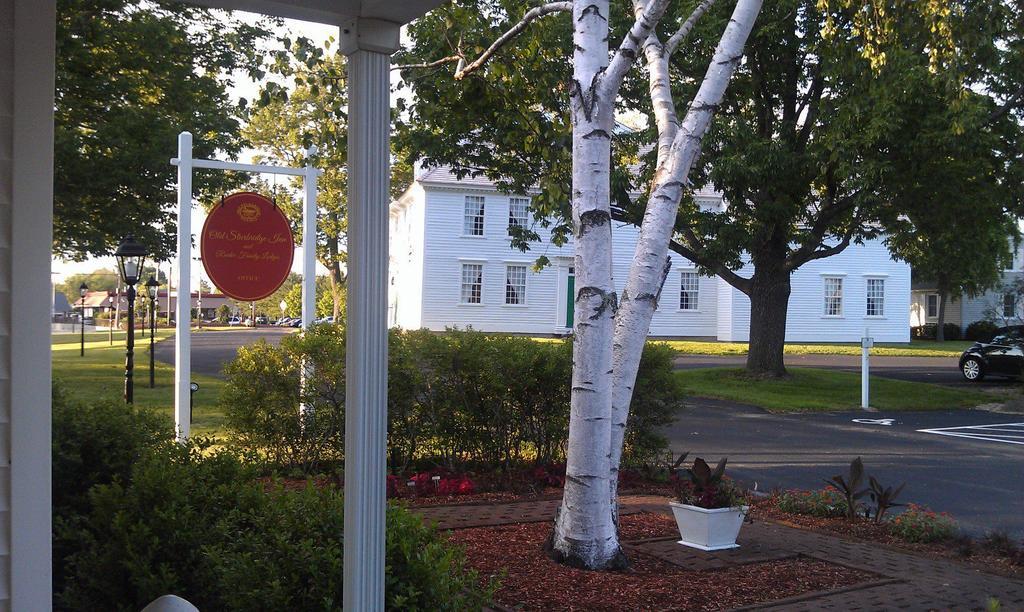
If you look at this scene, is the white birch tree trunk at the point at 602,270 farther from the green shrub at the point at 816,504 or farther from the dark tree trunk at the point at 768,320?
the dark tree trunk at the point at 768,320

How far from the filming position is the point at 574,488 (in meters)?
6.23

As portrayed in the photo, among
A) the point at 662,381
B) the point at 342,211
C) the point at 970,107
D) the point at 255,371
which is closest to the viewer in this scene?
the point at 255,371

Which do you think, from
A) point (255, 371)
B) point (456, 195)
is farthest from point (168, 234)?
point (456, 195)

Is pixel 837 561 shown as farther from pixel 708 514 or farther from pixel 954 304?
pixel 954 304

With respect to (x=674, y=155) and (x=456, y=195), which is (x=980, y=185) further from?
(x=456, y=195)

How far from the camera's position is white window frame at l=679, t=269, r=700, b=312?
43125 millimetres

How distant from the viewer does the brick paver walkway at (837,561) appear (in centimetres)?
560

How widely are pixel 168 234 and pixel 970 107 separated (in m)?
16.0

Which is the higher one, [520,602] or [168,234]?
[168,234]

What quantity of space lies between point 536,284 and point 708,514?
3481 centimetres

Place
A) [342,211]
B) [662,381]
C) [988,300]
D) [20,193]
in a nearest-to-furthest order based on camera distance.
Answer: [20,193] → [662,381] → [342,211] → [988,300]

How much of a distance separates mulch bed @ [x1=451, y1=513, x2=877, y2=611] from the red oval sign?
13.0 feet

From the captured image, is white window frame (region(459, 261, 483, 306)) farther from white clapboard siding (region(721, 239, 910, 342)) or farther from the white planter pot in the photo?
the white planter pot

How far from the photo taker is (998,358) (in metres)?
26.2
